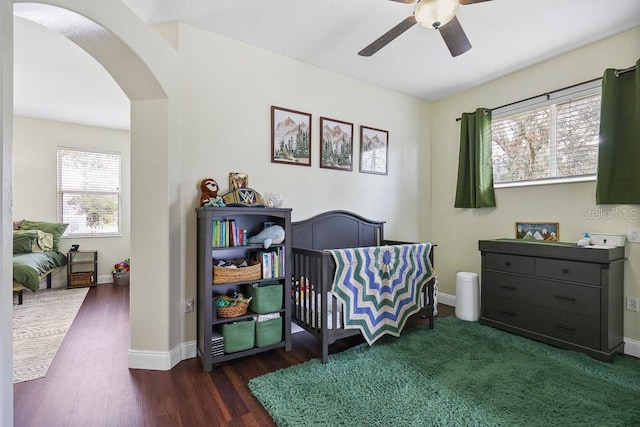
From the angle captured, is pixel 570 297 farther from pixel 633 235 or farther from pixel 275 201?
pixel 275 201

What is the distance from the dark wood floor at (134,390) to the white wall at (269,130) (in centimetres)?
44

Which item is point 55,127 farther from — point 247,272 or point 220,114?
point 247,272

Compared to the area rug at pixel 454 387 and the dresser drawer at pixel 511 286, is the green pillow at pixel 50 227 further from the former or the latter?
the dresser drawer at pixel 511 286

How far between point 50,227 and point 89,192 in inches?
28.9

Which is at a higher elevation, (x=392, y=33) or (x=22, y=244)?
(x=392, y=33)

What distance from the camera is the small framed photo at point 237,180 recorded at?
249cm

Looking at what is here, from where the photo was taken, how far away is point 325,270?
2221mm

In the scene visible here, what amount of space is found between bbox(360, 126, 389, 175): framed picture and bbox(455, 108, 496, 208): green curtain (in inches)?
35.5

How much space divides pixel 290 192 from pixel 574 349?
262 centimetres

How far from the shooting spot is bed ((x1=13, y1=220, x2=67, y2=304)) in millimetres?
3471

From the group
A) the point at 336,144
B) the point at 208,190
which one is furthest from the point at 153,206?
the point at 336,144

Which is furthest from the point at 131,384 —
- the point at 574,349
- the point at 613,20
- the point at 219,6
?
the point at 613,20

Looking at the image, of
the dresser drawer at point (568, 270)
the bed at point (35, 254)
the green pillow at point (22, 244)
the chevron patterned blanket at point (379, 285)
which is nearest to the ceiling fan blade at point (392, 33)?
the chevron patterned blanket at point (379, 285)

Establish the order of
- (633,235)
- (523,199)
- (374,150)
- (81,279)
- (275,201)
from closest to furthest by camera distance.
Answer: (633,235), (275,201), (523,199), (374,150), (81,279)
